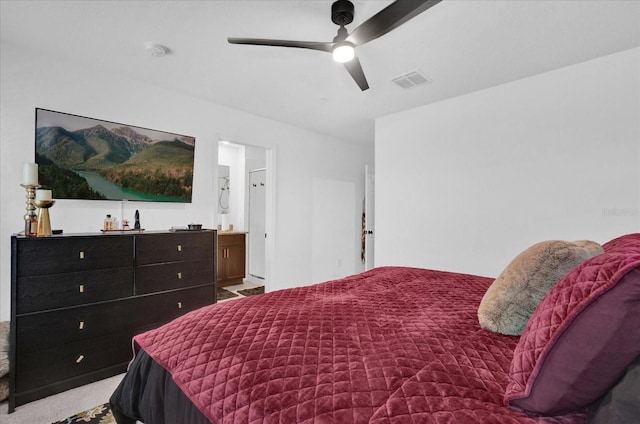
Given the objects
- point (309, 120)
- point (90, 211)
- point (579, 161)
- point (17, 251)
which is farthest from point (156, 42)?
point (579, 161)

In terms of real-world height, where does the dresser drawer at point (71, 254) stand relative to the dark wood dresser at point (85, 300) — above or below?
above

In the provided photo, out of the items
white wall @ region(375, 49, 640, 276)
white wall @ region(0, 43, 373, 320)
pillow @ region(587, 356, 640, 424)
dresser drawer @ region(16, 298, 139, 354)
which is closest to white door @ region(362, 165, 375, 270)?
white wall @ region(0, 43, 373, 320)

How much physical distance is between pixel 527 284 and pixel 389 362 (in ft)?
2.06

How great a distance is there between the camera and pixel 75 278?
87.8 inches

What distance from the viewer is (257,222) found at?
5727 millimetres

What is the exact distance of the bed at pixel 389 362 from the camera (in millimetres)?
676

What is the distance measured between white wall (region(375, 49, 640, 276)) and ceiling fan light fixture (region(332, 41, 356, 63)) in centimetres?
200

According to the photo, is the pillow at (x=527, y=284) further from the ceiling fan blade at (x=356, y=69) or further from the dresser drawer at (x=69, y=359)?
the dresser drawer at (x=69, y=359)

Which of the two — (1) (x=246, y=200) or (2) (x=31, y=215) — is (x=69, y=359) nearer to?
(2) (x=31, y=215)

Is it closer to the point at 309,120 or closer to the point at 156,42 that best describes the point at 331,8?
the point at 156,42

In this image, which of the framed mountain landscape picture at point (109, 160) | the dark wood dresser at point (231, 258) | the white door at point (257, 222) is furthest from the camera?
the white door at point (257, 222)

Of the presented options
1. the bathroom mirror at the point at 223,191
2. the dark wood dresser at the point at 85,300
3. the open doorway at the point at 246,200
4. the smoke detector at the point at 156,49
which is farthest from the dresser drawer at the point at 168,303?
the bathroom mirror at the point at 223,191

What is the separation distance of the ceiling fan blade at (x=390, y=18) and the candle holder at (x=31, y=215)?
8.01 feet

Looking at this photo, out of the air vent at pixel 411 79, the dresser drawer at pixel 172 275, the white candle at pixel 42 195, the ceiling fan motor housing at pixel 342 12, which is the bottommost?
the dresser drawer at pixel 172 275
